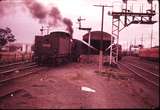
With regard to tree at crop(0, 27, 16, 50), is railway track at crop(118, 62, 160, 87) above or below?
below

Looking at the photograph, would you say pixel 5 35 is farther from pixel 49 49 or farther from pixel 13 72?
pixel 13 72

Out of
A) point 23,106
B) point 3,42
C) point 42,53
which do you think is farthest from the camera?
point 3,42

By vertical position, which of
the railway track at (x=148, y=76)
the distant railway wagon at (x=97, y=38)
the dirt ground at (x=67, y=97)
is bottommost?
the railway track at (x=148, y=76)

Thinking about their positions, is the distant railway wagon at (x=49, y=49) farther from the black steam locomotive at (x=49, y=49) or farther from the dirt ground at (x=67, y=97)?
the dirt ground at (x=67, y=97)

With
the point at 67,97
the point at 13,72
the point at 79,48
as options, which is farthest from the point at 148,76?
the point at 79,48

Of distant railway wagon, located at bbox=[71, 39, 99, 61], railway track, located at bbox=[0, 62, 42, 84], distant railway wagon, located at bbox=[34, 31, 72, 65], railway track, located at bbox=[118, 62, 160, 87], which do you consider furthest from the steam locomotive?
railway track, located at bbox=[118, 62, 160, 87]

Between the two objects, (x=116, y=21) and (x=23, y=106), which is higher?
(x=116, y=21)

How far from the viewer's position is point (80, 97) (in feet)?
40.8

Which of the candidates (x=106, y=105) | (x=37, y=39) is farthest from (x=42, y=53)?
(x=106, y=105)

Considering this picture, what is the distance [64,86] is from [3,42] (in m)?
29.8

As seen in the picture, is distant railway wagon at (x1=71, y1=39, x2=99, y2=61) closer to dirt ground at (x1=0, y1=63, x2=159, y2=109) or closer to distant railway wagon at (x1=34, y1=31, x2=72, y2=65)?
distant railway wagon at (x1=34, y1=31, x2=72, y2=65)

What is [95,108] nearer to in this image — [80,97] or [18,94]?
[80,97]

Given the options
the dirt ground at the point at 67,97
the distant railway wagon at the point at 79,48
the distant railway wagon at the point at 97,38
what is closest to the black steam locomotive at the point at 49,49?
the distant railway wagon at the point at 79,48

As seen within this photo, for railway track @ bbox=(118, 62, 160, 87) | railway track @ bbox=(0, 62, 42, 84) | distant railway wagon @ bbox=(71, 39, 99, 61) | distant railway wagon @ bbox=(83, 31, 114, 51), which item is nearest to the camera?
railway track @ bbox=(0, 62, 42, 84)
